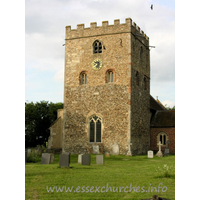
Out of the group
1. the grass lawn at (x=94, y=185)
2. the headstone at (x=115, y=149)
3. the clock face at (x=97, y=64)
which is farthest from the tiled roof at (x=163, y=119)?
the grass lawn at (x=94, y=185)

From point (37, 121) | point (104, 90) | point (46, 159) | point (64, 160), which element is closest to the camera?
point (64, 160)

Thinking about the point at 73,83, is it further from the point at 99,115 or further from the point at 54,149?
the point at 54,149

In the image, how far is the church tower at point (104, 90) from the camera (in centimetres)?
2309

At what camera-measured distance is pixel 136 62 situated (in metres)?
24.9

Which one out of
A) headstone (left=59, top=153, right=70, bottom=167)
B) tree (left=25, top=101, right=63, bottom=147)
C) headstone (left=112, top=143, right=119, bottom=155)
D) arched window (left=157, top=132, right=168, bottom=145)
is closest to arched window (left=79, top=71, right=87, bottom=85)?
headstone (left=112, top=143, right=119, bottom=155)

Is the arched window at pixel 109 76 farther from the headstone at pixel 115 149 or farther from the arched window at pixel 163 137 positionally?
the arched window at pixel 163 137

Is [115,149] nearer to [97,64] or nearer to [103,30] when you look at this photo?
[97,64]

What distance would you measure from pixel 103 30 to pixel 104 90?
535cm

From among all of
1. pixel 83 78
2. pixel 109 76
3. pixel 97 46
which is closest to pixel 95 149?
pixel 109 76

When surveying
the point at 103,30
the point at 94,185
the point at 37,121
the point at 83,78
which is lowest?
the point at 94,185

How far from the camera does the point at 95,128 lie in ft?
77.5

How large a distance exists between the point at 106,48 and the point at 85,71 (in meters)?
2.73

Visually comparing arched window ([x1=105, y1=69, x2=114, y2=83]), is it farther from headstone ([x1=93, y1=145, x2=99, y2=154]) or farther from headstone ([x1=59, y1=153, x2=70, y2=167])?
headstone ([x1=59, y1=153, x2=70, y2=167])

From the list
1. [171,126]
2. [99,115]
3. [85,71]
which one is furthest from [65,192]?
[171,126]
